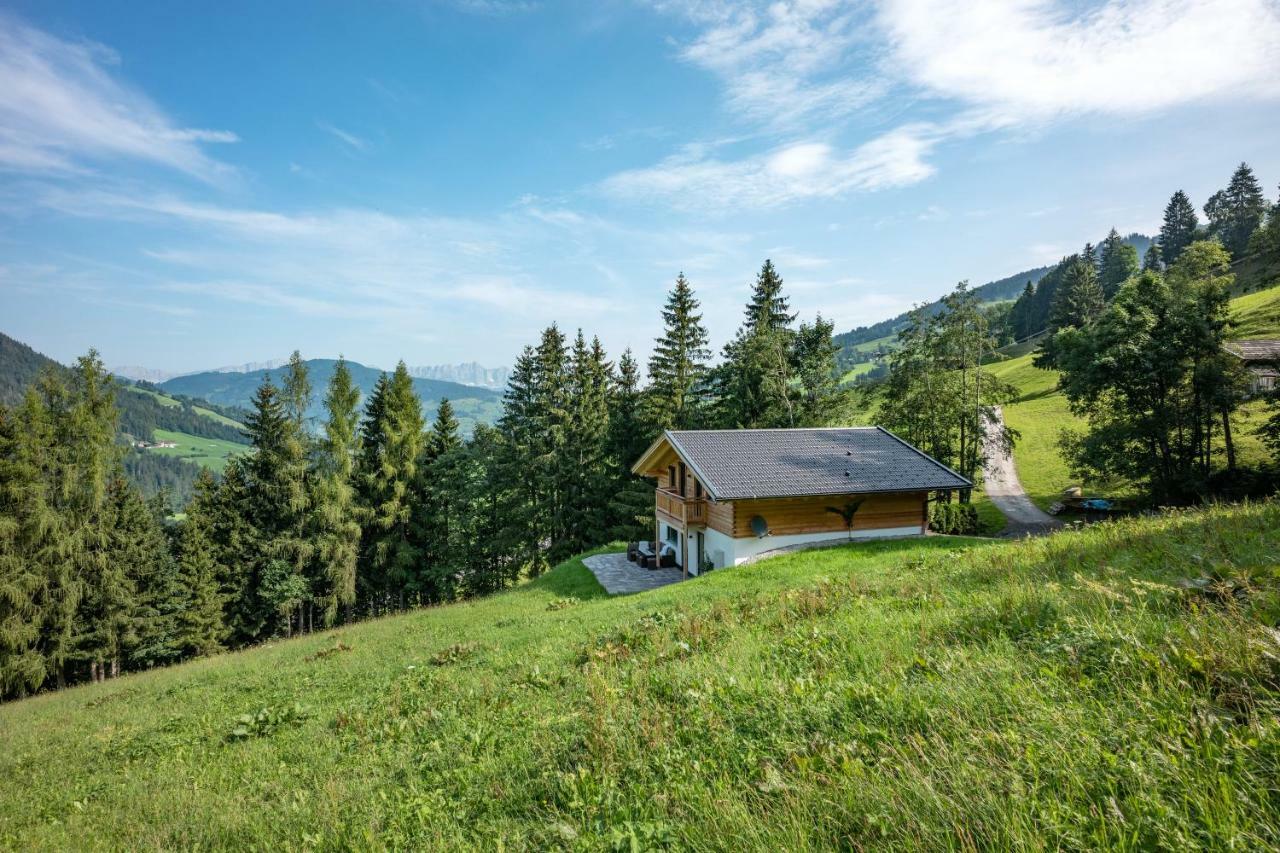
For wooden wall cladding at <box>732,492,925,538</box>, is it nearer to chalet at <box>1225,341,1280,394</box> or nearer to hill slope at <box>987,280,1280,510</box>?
chalet at <box>1225,341,1280,394</box>

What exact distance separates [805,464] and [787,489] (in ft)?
8.04

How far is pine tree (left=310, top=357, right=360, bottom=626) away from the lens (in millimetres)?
33188

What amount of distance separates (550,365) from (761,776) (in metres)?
36.6

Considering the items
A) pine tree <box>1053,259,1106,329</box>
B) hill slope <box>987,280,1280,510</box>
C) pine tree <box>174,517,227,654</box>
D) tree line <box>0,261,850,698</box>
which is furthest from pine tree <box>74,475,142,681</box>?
pine tree <box>1053,259,1106,329</box>

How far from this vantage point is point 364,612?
128 feet

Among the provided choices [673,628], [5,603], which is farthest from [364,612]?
[673,628]

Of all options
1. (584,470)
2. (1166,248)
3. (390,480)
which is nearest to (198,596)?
(390,480)

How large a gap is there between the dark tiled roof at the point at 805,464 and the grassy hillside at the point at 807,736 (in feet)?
39.7

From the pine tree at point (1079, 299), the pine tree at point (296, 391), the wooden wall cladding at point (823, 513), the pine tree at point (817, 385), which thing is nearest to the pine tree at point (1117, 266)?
the pine tree at point (1079, 299)

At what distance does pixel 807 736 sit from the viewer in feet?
14.8

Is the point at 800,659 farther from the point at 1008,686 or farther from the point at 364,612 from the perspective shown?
the point at 364,612

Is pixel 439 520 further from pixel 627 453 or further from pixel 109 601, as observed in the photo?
pixel 109 601

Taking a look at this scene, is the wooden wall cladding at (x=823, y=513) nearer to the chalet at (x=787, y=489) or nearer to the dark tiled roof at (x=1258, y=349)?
the chalet at (x=787, y=489)

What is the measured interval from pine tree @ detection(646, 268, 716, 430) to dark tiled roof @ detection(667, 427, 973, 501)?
10860 mm
